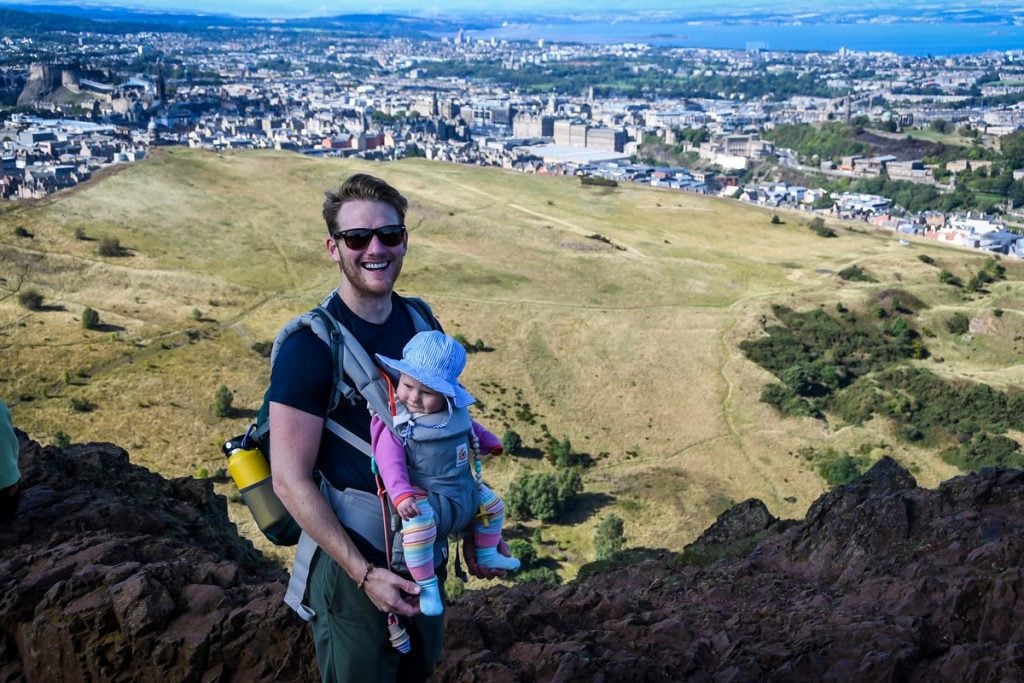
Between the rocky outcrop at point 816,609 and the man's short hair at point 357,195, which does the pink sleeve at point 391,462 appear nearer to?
the man's short hair at point 357,195

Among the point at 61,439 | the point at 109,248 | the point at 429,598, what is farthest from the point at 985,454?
the point at 109,248

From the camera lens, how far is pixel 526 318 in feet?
126

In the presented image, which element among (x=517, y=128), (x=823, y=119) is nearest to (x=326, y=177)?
(x=517, y=128)

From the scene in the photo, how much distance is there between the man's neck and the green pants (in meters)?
1.13

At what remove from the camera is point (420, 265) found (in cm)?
4509

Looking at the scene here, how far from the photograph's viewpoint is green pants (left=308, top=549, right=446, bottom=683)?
459 cm

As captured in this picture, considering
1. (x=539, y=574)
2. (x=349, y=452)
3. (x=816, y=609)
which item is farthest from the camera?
(x=539, y=574)

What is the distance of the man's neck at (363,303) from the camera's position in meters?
4.79

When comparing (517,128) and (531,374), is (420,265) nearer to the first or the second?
(531,374)

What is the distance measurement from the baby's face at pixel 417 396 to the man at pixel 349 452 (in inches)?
9.0

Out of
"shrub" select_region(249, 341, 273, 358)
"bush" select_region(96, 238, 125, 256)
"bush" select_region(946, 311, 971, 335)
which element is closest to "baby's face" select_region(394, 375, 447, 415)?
"shrub" select_region(249, 341, 273, 358)

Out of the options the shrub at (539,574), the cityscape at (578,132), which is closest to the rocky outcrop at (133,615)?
the shrub at (539,574)

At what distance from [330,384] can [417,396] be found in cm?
40

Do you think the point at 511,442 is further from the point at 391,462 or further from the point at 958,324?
the point at 958,324
